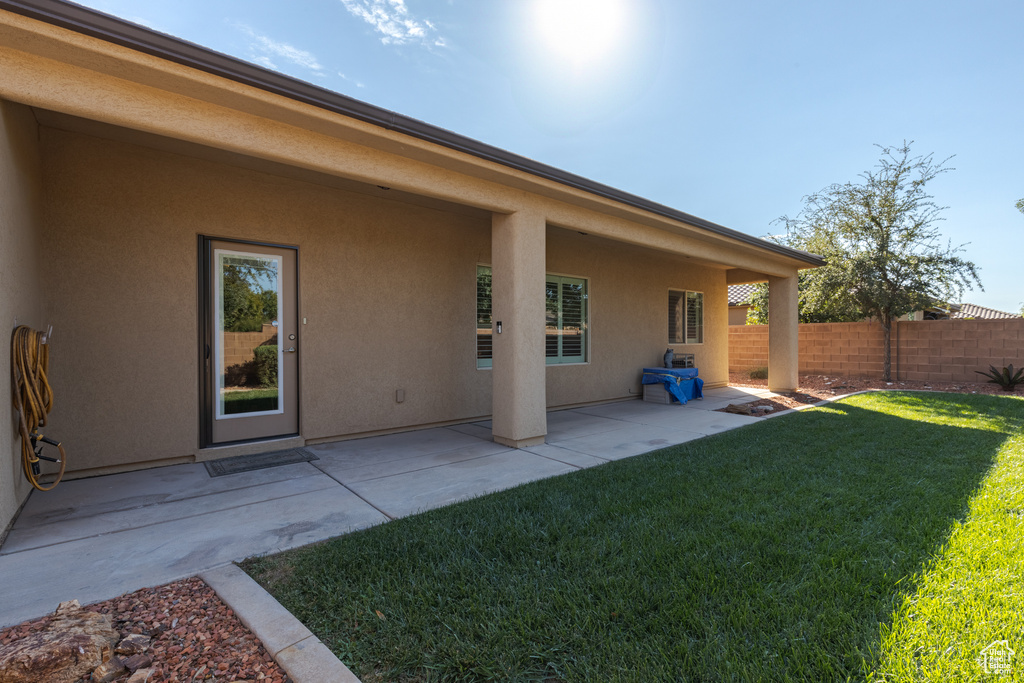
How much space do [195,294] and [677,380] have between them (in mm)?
7875

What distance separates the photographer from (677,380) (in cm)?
898

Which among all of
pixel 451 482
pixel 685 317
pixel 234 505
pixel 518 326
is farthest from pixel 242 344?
pixel 685 317

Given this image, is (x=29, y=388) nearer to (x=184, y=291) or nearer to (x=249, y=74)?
(x=184, y=291)

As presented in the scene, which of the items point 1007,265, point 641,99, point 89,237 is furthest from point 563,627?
point 1007,265

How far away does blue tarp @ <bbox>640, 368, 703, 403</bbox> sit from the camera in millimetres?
8883

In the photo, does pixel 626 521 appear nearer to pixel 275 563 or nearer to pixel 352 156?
pixel 275 563

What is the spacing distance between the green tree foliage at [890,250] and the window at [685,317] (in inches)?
128

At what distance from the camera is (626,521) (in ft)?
10.2

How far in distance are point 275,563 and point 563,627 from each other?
1.70 meters

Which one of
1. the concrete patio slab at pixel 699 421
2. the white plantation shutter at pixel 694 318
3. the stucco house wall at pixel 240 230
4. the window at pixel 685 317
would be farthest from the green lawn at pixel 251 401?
the white plantation shutter at pixel 694 318

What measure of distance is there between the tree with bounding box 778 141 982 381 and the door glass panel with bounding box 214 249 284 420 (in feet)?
40.4

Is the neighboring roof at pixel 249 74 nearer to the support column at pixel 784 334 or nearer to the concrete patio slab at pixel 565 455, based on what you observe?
the concrete patio slab at pixel 565 455

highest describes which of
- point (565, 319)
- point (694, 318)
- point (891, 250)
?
Result: point (891, 250)

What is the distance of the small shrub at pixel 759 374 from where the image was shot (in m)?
13.3
